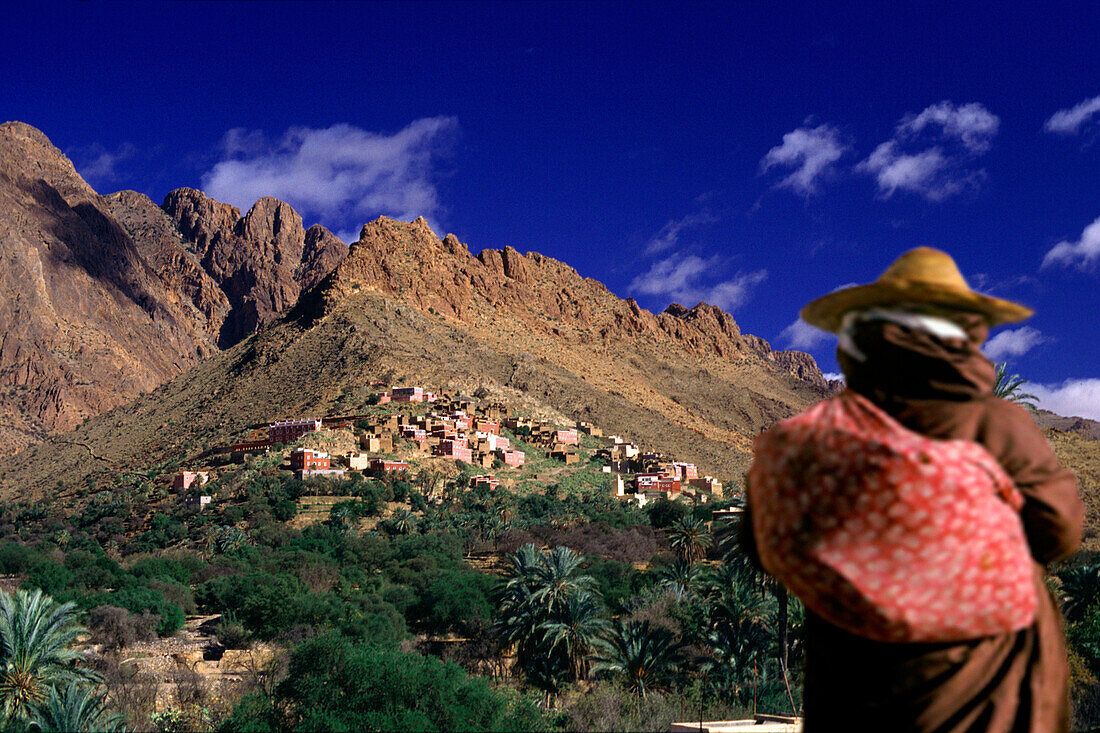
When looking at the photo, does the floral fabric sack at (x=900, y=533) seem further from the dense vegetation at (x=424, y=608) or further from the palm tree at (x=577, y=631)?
the palm tree at (x=577, y=631)

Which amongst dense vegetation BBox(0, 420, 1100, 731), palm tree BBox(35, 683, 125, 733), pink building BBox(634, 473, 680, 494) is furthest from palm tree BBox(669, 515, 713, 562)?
palm tree BBox(35, 683, 125, 733)

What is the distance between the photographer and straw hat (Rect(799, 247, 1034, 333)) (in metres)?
1.96

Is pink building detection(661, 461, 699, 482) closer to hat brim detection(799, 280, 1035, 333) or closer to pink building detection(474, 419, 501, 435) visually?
pink building detection(474, 419, 501, 435)

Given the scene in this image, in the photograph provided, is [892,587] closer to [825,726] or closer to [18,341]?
[825,726]

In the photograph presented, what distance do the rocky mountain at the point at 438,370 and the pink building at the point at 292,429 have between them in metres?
6.14

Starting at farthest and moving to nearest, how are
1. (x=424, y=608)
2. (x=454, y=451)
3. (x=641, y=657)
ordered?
(x=454, y=451), (x=424, y=608), (x=641, y=657)

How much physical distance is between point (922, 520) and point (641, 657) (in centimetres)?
2171

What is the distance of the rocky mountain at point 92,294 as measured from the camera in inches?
4552

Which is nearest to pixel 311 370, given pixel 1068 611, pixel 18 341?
pixel 18 341

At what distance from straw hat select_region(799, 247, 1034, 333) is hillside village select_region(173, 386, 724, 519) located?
56.0m

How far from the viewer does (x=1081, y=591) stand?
25422mm

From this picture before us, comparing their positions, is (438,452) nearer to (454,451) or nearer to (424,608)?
(454,451)

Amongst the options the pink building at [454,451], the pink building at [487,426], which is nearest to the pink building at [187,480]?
the pink building at [454,451]

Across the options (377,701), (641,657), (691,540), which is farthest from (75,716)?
(691,540)
